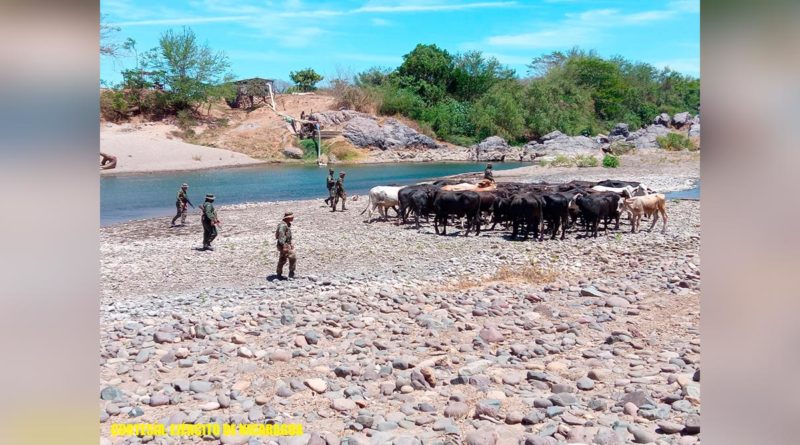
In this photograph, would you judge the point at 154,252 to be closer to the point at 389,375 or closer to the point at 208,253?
the point at 208,253

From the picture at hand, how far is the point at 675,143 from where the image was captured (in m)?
38.6

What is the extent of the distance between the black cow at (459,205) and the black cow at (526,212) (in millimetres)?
727

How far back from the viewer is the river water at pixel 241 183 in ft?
68.5

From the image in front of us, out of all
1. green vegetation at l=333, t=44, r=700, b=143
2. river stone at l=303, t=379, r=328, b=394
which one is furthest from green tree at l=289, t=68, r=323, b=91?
river stone at l=303, t=379, r=328, b=394

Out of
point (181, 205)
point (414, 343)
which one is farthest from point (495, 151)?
point (414, 343)

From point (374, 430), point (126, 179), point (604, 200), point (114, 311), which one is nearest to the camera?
point (374, 430)

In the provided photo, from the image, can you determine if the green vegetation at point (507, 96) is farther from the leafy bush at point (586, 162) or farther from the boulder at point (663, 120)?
the leafy bush at point (586, 162)

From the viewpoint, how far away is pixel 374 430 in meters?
3.94

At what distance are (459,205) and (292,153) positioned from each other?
94.4 ft

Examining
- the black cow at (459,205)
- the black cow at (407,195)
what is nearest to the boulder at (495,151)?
the black cow at (407,195)
